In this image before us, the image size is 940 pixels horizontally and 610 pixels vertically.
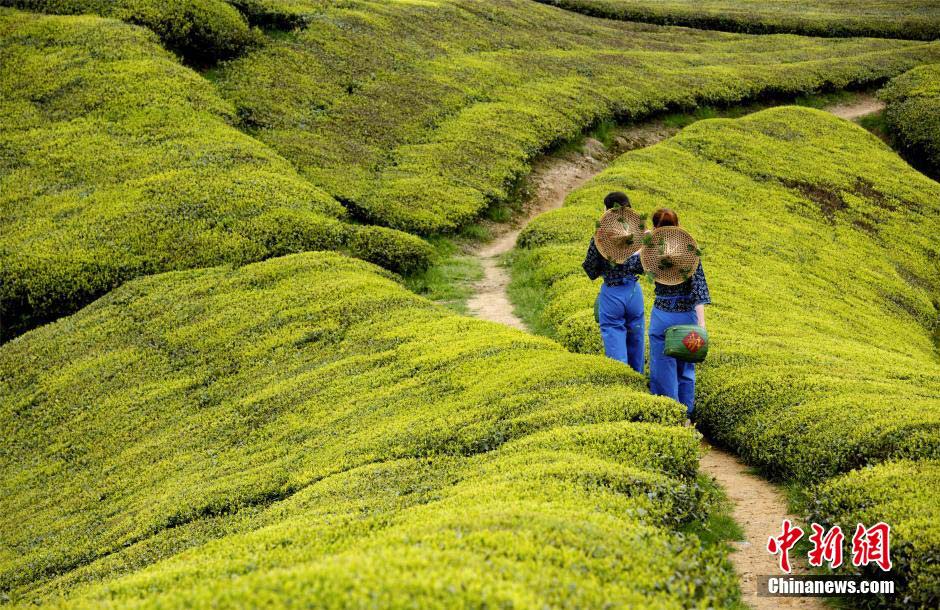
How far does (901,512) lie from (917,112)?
141ft

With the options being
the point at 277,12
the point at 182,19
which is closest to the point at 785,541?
the point at 182,19

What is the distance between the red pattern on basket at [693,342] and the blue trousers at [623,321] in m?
2.01

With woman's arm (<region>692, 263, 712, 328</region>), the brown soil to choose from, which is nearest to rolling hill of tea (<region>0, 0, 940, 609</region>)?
woman's arm (<region>692, 263, 712, 328</region>)

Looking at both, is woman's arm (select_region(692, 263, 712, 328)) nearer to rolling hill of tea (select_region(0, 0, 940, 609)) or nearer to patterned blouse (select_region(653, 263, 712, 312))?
patterned blouse (select_region(653, 263, 712, 312))

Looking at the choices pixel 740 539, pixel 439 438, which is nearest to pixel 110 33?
pixel 439 438

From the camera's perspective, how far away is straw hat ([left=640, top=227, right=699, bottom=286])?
37.9 ft

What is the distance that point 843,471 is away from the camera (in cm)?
1076

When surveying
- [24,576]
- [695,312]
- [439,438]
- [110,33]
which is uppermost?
[110,33]

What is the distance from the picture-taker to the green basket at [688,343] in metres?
11.4

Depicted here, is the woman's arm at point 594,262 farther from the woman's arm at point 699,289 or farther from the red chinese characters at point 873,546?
the red chinese characters at point 873,546

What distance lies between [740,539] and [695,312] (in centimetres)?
347

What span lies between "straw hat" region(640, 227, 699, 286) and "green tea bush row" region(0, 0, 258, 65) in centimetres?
2642

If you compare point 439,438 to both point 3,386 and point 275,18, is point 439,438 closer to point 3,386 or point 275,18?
point 3,386

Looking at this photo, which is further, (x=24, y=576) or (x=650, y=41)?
(x=650, y=41)
